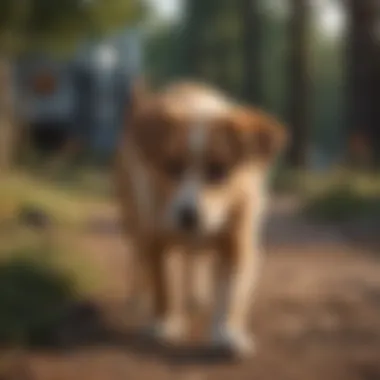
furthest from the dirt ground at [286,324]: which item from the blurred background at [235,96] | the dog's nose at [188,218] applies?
the dog's nose at [188,218]

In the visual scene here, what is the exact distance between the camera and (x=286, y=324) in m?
0.89

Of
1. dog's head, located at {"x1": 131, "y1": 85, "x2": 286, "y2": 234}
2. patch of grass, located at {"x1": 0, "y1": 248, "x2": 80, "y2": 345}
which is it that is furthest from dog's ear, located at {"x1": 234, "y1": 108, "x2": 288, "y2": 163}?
patch of grass, located at {"x1": 0, "y1": 248, "x2": 80, "y2": 345}

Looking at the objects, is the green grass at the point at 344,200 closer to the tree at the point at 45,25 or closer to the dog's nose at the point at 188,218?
the dog's nose at the point at 188,218

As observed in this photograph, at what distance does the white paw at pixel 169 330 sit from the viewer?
890 mm

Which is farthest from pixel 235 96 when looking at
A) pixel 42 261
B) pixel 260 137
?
pixel 42 261

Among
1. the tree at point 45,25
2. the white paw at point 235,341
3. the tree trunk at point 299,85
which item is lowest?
the white paw at point 235,341

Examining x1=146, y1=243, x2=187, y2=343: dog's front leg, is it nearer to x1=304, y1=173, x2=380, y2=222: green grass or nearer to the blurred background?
the blurred background

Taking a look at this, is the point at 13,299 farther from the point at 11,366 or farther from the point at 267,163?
the point at 267,163

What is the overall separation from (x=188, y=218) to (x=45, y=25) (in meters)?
0.30

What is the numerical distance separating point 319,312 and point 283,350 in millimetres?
60

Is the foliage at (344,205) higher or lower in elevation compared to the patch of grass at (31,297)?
higher

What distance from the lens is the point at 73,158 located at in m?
0.87

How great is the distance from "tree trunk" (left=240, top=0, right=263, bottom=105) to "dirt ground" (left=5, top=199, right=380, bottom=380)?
4.5 inches

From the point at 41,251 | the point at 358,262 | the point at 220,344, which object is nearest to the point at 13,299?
the point at 41,251
